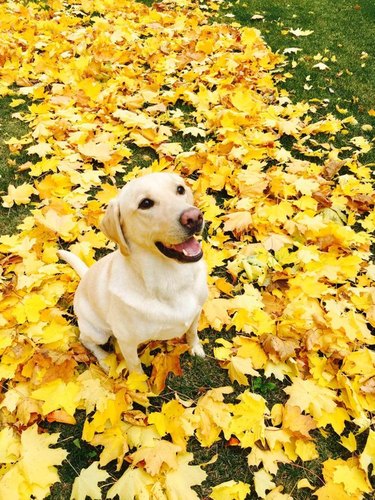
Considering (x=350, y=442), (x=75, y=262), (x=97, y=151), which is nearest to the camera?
(x=350, y=442)

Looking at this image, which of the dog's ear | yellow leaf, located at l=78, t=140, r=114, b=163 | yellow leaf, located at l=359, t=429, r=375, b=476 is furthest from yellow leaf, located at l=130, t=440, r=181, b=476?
yellow leaf, located at l=78, t=140, r=114, b=163

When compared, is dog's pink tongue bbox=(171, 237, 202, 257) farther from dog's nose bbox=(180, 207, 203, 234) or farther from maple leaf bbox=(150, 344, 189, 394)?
maple leaf bbox=(150, 344, 189, 394)

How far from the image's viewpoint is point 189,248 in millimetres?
2236

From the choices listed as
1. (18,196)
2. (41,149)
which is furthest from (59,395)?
(41,149)

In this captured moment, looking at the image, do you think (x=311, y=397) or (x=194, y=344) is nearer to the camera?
(x=311, y=397)

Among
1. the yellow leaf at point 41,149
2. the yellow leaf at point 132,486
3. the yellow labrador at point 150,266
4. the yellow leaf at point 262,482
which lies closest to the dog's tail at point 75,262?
the yellow labrador at point 150,266

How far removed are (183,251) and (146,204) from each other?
0.31 m

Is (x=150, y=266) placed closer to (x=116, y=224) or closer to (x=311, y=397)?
(x=116, y=224)

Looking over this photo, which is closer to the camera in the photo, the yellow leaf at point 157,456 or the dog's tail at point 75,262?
the yellow leaf at point 157,456

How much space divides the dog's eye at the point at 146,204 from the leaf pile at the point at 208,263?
1179mm

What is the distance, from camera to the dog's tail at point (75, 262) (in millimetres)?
3145

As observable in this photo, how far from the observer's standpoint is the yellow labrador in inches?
85.7

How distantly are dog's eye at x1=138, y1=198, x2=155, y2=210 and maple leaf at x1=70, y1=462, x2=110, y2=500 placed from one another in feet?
4.93

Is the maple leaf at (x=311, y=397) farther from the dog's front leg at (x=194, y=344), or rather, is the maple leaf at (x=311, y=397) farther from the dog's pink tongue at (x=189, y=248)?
the dog's pink tongue at (x=189, y=248)
